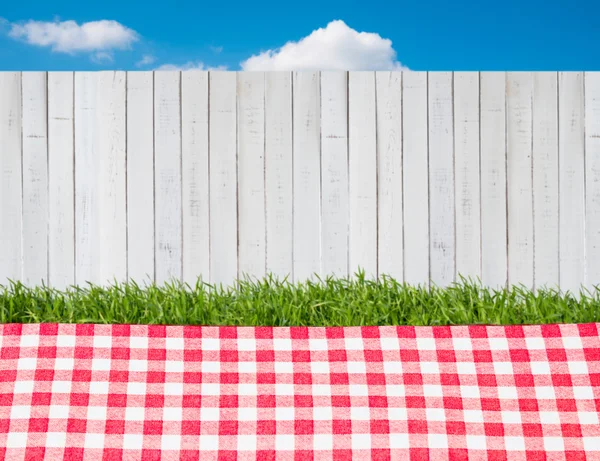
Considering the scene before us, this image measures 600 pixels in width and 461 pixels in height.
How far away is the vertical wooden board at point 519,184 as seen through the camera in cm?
308

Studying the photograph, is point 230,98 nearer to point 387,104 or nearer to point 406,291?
point 387,104

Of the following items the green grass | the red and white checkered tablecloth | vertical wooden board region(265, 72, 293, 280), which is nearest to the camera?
the red and white checkered tablecloth

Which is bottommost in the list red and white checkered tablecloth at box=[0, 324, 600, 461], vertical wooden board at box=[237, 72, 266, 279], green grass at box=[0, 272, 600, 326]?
red and white checkered tablecloth at box=[0, 324, 600, 461]

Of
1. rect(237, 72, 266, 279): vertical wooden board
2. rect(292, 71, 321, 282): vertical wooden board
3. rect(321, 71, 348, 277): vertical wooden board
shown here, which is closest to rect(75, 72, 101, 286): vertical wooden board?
rect(237, 72, 266, 279): vertical wooden board

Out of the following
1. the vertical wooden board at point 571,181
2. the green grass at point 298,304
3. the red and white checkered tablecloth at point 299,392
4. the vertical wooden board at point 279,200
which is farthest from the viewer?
the vertical wooden board at point 571,181

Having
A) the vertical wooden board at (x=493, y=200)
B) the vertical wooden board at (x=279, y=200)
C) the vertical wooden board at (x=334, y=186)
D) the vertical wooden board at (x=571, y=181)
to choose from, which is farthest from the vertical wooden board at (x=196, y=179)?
the vertical wooden board at (x=571, y=181)

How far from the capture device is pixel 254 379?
229cm

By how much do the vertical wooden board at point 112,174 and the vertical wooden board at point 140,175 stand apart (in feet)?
Answer: 0.10

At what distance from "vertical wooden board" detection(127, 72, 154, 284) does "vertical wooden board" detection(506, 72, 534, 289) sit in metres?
1.73

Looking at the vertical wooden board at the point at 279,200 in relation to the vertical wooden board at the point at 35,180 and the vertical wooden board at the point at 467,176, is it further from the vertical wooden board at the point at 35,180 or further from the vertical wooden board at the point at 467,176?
the vertical wooden board at the point at 35,180

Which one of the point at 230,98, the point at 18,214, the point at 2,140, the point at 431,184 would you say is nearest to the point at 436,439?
the point at 431,184

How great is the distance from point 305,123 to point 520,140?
3.45 feet

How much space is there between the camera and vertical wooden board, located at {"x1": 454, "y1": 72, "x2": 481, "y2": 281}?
3.06 m

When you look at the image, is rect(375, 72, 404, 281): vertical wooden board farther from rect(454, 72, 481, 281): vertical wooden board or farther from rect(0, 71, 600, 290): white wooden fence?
rect(454, 72, 481, 281): vertical wooden board
